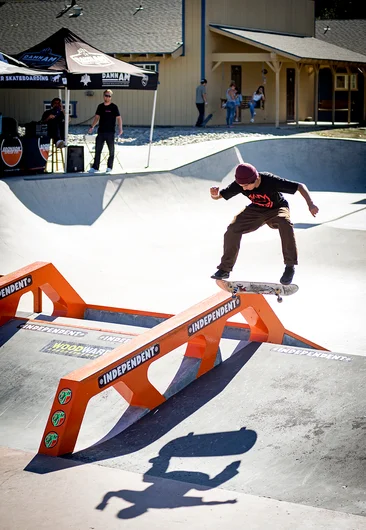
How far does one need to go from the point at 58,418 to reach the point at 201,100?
25180mm

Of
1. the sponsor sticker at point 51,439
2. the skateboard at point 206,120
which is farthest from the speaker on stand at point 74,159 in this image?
the skateboard at point 206,120

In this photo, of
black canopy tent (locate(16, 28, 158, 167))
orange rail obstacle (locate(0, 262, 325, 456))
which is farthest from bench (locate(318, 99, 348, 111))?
orange rail obstacle (locate(0, 262, 325, 456))

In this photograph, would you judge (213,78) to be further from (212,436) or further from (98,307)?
(212,436)

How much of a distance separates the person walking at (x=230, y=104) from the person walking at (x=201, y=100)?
0.88 metres

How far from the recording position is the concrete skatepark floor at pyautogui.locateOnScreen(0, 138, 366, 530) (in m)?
5.73

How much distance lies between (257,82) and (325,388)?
27565 millimetres

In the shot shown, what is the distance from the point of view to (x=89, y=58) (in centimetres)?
1838

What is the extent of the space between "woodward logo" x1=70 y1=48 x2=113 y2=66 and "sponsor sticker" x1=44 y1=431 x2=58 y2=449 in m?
12.9

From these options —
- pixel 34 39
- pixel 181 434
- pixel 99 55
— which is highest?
pixel 34 39

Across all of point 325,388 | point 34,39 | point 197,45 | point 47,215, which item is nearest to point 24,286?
point 325,388

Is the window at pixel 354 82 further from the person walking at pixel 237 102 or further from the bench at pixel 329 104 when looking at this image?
the person walking at pixel 237 102

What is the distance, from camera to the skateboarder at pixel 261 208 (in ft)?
25.2

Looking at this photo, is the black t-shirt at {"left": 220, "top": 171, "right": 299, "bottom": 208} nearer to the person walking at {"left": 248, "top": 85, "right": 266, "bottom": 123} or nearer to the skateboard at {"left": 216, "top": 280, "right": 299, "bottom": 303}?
the skateboard at {"left": 216, "top": 280, "right": 299, "bottom": 303}

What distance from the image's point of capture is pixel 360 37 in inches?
1597
